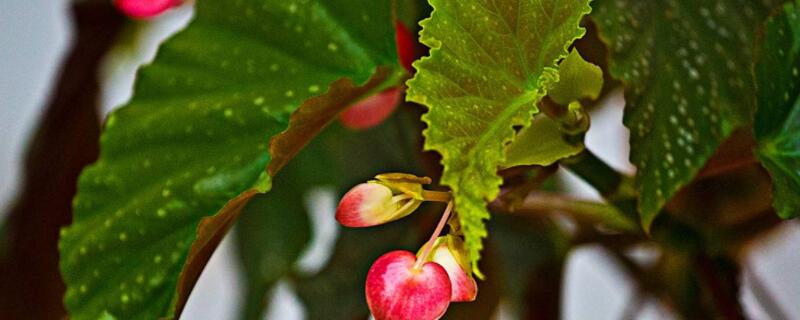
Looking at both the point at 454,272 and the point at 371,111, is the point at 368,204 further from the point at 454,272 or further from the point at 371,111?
the point at 371,111

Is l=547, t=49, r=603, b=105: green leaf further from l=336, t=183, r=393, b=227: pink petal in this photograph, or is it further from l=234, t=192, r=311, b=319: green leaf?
l=234, t=192, r=311, b=319: green leaf

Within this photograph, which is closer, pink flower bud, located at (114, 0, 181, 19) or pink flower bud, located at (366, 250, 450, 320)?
pink flower bud, located at (366, 250, 450, 320)

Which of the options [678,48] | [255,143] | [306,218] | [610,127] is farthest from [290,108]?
[610,127]

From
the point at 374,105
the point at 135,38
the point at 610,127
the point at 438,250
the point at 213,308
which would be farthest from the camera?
the point at 213,308

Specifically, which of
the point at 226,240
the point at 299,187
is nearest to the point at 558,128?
the point at 299,187

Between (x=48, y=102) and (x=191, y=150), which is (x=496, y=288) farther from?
(x=48, y=102)

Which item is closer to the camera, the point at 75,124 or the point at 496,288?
the point at 496,288

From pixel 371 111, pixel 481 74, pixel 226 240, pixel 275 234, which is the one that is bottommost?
pixel 226 240

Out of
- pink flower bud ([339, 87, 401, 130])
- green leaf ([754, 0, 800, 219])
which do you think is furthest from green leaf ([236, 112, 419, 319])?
green leaf ([754, 0, 800, 219])
